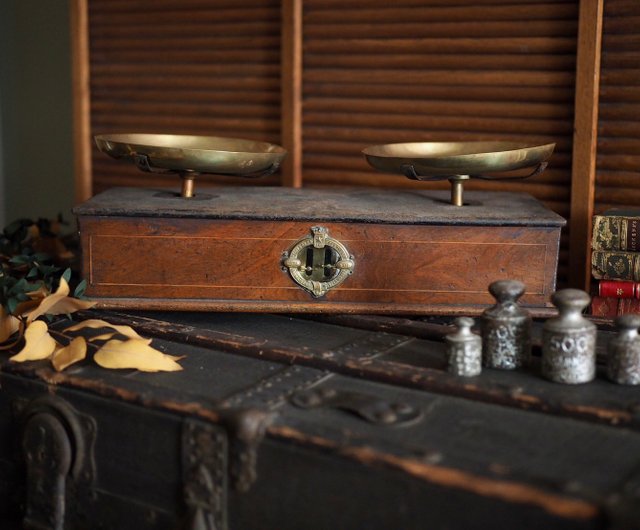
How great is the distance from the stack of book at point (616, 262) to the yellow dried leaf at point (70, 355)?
105 cm

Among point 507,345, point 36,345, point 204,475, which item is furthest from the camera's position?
point 36,345

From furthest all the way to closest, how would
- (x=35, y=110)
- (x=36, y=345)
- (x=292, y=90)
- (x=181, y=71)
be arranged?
(x=35, y=110)
(x=181, y=71)
(x=292, y=90)
(x=36, y=345)

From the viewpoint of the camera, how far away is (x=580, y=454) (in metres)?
1.27

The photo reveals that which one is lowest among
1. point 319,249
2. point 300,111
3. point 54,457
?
point 54,457

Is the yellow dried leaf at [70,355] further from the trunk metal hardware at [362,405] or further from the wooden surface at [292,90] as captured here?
the wooden surface at [292,90]

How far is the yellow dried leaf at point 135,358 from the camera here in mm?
1617

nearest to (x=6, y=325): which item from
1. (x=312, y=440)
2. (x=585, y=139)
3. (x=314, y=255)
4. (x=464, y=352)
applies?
(x=314, y=255)

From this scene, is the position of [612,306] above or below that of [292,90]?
below

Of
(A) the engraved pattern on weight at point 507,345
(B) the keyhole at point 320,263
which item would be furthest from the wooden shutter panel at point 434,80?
(A) the engraved pattern on weight at point 507,345

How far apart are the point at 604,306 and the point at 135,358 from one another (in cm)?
98

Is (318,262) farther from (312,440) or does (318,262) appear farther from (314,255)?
(312,440)

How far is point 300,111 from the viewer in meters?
2.39

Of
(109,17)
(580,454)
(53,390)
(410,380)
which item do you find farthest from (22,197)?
(580,454)

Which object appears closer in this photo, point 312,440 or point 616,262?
point 312,440
